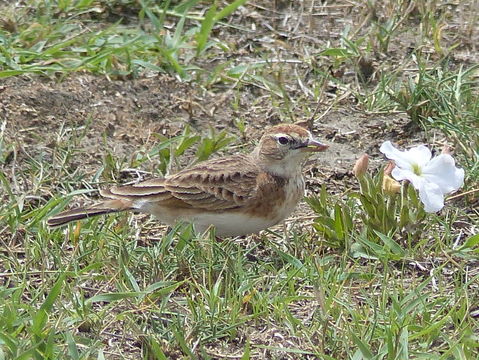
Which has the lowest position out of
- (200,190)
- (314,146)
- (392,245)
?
(200,190)

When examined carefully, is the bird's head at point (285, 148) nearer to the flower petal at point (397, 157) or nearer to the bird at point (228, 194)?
the bird at point (228, 194)

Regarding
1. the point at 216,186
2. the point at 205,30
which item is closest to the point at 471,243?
the point at 216,186

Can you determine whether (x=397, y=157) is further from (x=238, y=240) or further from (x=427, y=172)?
(x=238, y=240)

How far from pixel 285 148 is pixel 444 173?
1.00m

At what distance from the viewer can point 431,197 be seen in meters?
6.06

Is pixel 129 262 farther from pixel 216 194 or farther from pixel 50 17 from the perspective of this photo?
pixel 50 17

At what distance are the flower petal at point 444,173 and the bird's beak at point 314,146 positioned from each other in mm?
675

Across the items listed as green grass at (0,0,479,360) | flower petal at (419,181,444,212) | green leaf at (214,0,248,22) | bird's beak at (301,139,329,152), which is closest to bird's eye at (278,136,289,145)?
bird's beak at (301,139,329,152)

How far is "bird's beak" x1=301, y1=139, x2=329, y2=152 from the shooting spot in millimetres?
6641

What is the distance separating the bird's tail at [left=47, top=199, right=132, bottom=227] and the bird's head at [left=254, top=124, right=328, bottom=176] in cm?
87

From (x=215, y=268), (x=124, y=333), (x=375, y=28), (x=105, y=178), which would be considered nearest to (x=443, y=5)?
(x=375, y=28)

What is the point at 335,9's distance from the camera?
9266 millimetres

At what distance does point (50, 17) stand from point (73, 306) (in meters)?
3.57

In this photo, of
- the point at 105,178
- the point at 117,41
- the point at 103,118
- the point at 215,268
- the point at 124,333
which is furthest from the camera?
the point at 117,41
